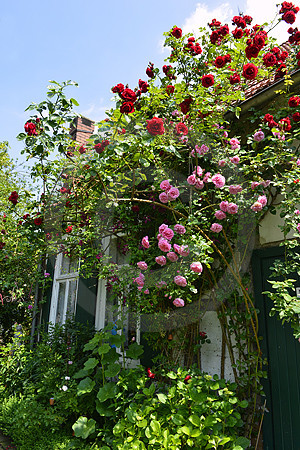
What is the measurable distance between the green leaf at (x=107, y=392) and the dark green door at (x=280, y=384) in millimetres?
1265

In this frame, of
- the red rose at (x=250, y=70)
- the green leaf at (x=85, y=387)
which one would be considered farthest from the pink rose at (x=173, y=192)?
the green leaf at (x=85, y=387)

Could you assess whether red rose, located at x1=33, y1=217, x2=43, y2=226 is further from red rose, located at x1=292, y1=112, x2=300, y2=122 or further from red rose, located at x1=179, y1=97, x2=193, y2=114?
red rose, located at x1=292, y1=112, x2=300, y2=122

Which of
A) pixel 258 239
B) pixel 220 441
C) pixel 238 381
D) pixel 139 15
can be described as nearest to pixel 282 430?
pixel 238 381

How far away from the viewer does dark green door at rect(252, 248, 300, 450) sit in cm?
246

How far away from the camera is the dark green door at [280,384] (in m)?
2.46

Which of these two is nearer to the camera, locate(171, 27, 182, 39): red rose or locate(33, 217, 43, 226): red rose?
locate(171, 27, 182, 39): red rose

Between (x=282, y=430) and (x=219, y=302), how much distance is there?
108cm

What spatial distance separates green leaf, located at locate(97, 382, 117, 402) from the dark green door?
127 cm

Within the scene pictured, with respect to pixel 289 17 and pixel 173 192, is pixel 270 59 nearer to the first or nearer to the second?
pixel 289 17

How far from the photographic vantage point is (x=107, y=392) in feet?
9.25

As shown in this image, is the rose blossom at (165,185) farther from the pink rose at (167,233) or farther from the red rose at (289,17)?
the red rose at (289,17)

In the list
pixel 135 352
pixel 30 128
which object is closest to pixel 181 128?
pixel 30 128

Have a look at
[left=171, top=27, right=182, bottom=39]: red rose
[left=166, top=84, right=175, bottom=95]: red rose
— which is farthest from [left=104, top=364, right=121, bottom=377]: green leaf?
[left=171, top=27, right=182, bottom=39]: red rose

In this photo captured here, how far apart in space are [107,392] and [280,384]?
1.45 m
